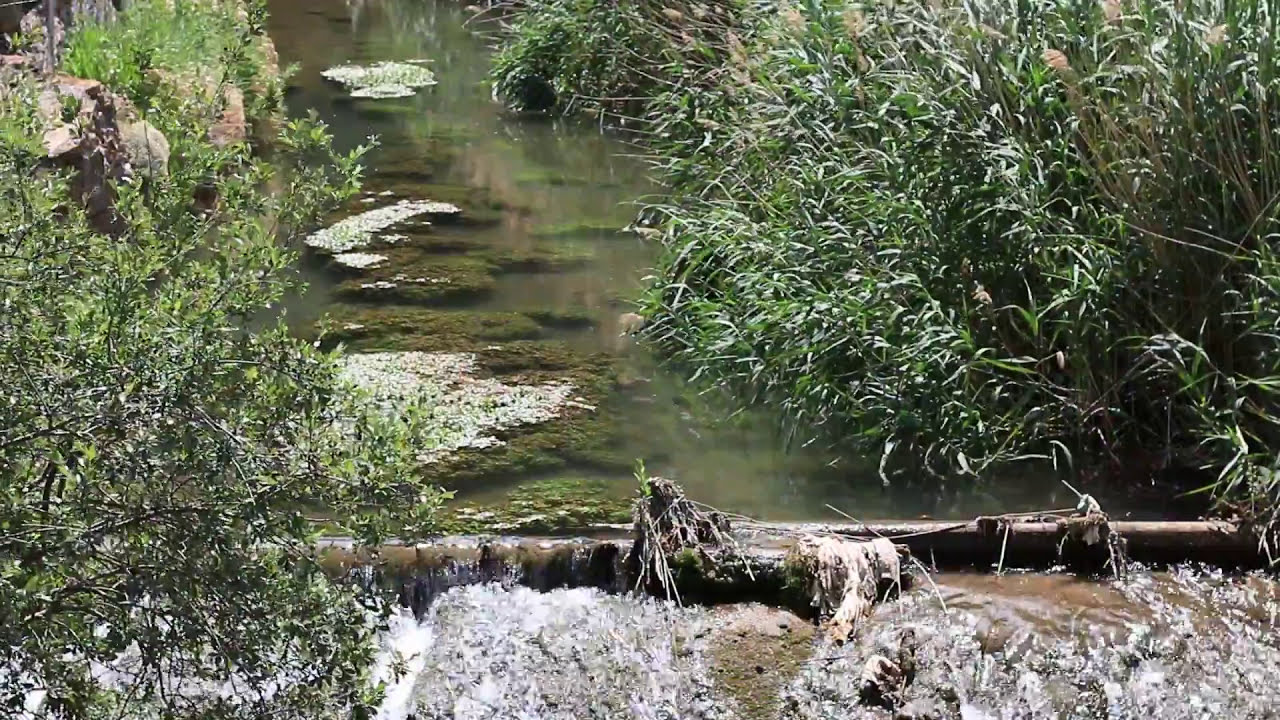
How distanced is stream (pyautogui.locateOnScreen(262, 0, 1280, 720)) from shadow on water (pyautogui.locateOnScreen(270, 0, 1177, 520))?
16mm

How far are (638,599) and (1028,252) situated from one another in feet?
6.52

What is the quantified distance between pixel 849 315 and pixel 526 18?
6.70 metres

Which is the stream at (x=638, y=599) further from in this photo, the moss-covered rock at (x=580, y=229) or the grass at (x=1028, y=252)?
the grass at (x=1028, y=252)

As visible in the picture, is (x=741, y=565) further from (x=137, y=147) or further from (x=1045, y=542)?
(x=137, y=147)

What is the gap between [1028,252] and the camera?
534 centimetres

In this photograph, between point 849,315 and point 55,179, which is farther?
point 849,315

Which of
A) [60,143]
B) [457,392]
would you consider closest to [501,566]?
[457,392]

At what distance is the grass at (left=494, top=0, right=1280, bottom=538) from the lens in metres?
4.94

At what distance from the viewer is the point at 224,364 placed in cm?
298

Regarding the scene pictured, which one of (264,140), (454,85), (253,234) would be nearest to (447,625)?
(253,234)

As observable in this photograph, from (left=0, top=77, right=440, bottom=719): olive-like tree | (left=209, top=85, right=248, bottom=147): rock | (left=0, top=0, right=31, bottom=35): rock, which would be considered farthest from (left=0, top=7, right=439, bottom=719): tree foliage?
(left=209, top=85, right=248, bottom=147): rock

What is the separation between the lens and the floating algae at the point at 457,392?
5.59 m

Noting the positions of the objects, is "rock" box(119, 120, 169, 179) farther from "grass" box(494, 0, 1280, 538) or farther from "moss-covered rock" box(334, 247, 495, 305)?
"grass" box(494, 0, 1280, 538)

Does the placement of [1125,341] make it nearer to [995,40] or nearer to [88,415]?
[995,40]
